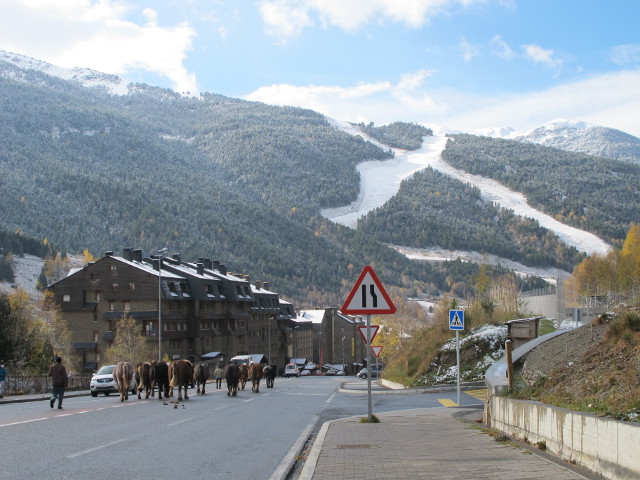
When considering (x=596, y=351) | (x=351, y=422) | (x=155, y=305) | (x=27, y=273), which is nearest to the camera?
(x=596, y=351)

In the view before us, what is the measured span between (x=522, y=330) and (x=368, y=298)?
18.3m

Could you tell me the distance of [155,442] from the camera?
14891 millimetres

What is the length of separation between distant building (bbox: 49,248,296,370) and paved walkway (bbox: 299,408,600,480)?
→ 58.4 meters

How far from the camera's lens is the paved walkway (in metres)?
10.0

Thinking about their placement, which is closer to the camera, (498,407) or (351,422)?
(498,407)

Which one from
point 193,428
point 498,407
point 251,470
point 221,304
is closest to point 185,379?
point 193,428

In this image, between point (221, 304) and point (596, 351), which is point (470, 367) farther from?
point (221, 304)

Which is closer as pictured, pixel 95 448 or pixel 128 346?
pixel 95 448

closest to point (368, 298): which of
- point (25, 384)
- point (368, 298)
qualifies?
point (368, 298)

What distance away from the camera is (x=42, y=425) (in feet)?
58.3

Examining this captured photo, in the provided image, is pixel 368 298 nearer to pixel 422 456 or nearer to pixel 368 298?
pixel 368 298

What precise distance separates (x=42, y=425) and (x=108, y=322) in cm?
6481

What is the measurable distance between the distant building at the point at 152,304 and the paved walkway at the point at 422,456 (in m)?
58.4

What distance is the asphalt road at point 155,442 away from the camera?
11328 mm
